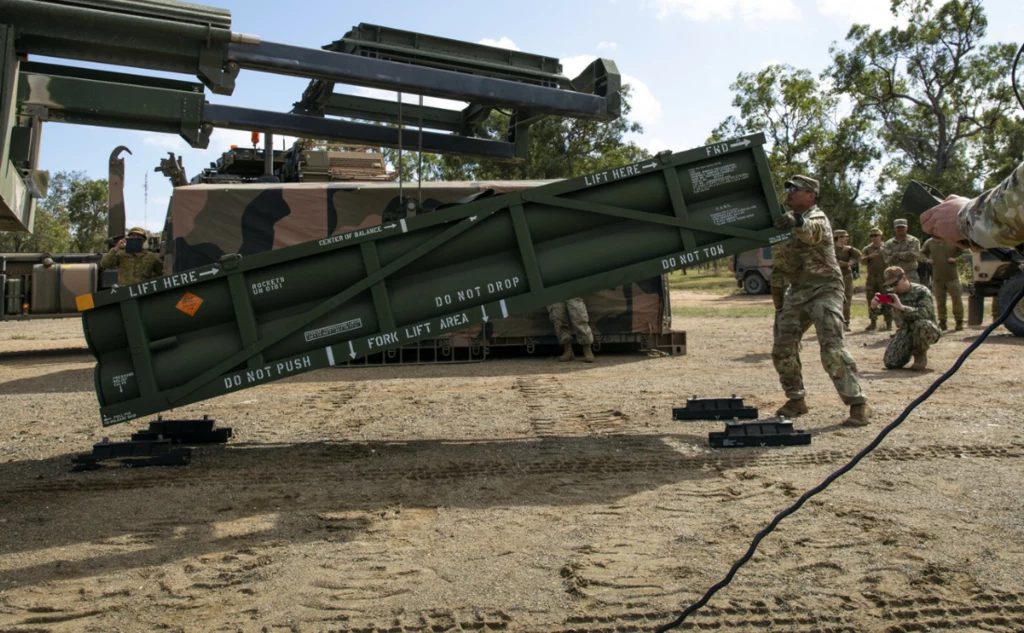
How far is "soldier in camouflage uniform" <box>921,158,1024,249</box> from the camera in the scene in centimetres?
258

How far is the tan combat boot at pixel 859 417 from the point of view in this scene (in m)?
6.66

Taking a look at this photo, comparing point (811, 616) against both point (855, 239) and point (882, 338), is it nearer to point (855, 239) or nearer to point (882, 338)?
point (882, 338)

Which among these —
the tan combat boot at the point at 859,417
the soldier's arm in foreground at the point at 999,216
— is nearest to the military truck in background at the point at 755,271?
the tan combat boot at the point at 859,417

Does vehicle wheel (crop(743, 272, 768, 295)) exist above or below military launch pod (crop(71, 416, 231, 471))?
Result: above

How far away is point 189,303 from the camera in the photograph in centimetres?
553

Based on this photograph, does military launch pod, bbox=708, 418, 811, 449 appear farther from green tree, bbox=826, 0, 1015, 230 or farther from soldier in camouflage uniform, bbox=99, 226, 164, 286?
green tree, bbox=826, 0, 1015, 230

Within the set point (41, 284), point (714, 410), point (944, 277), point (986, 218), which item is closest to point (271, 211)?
point (41, 284)

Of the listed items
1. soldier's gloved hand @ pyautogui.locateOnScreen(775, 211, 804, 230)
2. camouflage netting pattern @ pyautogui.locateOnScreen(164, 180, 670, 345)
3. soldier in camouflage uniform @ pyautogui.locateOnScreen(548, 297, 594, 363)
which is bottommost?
soldier in camouflage uniform @ pyautogui.locateOnScreen(548, 297, 594, 363)

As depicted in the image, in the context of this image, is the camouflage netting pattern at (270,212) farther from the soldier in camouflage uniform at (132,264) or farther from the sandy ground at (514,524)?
the sandy ground at (514,524)

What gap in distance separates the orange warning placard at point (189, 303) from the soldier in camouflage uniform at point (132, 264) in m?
6.09

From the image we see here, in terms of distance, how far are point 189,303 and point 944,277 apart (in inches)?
514

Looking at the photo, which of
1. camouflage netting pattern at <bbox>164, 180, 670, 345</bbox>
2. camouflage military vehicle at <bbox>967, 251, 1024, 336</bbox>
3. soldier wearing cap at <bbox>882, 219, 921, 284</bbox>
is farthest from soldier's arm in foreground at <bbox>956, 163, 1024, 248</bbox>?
soldier wearing cap at <bbox>882, 219, 921, 284</bbox>

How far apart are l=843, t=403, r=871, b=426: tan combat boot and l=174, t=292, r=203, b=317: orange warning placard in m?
5.00

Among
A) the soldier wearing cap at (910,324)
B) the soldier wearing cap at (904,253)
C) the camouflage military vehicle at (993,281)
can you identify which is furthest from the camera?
A: the soldier wearing cap at (904,253)
